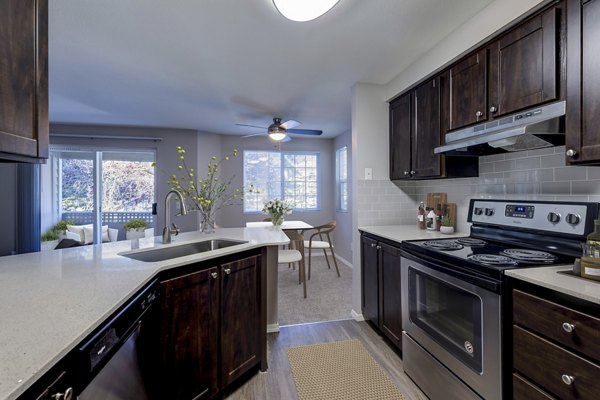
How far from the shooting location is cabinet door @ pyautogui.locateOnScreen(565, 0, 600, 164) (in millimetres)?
1185

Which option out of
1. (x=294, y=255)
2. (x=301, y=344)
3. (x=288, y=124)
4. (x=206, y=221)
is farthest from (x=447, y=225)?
(x=288, y=124)

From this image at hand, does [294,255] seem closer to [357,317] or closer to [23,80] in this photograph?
[357,317]

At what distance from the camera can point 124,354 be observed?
1062mm

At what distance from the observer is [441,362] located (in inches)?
63.7

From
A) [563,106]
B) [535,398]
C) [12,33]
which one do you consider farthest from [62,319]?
[563,106]

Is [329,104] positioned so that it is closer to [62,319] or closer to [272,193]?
[272,193]

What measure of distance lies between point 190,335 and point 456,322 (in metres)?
1.45

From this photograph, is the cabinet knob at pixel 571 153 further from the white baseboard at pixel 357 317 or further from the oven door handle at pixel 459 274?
the white baseboard at pixel 357 317

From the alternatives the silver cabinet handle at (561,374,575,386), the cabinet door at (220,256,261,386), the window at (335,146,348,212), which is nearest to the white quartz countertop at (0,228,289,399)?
the cabinet door at (220,256,261,386)

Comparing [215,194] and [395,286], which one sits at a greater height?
[215,194]

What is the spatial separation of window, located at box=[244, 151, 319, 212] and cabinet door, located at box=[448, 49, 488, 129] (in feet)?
12.7

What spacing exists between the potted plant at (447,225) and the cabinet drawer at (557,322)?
1.15 metres

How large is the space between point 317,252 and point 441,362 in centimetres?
413

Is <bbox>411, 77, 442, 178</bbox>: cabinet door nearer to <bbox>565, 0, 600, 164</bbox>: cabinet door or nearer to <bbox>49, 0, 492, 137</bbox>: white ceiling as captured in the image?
<bbox>49, 0, 492, 137</bbox>: white ceiling
